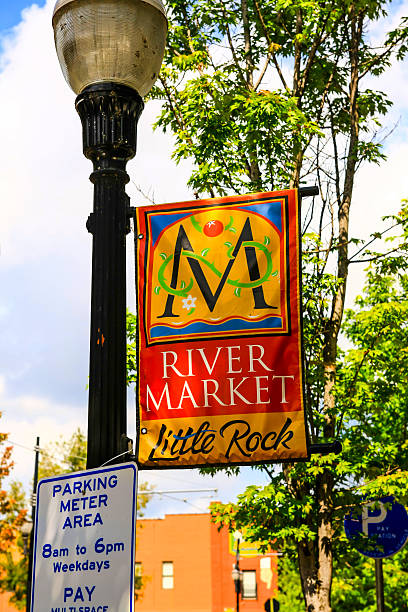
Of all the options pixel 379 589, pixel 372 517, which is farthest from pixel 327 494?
pixel 379 589

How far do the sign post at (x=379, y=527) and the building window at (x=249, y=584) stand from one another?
35.5 m

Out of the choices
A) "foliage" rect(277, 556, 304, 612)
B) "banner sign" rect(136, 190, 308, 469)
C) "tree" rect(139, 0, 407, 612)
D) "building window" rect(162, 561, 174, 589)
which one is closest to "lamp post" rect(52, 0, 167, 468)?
"banner sign" rect(136, 190, 308, 469)

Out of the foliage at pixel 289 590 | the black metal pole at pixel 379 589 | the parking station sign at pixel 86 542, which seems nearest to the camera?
the parking station sign at pixel 86 542

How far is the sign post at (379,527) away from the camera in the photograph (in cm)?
1222

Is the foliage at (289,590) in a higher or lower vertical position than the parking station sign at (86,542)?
lower

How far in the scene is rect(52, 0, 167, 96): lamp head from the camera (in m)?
3.97

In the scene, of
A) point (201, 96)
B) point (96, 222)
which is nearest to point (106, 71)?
point (96, 222)

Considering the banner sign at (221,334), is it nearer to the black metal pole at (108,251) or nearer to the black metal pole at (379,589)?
the black metal pole at (108,251)

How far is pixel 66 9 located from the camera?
4.05 meters

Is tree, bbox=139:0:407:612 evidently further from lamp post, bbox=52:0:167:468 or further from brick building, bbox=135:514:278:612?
brick building, bbox=135:514:278:612

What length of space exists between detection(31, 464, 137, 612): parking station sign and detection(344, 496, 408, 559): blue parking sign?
9.57 metres

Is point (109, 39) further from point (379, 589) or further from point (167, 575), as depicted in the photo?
point (167, 575)

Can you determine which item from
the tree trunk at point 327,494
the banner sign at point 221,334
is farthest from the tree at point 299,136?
the banner sign at point 221,334

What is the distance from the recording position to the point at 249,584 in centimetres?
4616
